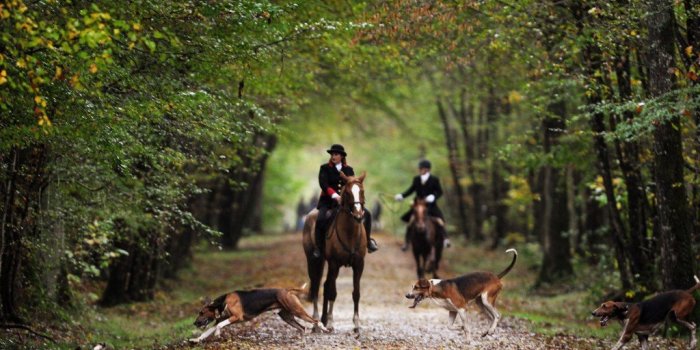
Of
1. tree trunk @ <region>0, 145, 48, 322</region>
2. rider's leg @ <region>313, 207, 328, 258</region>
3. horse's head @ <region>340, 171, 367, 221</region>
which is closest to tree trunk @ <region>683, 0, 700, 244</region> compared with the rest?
horse's head @ <region>340, 171, 367, 221</region>

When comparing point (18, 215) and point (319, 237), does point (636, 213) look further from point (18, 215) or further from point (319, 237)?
point (18, 215)

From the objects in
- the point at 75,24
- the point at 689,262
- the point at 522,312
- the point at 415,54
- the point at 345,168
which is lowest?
the point at 522,312

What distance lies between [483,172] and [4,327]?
107 ft

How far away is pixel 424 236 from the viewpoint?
21.4 metres

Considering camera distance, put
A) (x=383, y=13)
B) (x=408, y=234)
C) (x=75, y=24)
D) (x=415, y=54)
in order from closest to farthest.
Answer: (x=75, y=24)
(x=383, y=13)
(x=415, y=54)
(x=408, y=234)

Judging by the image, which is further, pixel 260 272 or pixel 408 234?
pixel 260 272

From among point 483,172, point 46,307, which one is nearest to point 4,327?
point 46,307

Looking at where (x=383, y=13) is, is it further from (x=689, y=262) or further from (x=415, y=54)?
(x=689, y=262)

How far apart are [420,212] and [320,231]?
288 inches

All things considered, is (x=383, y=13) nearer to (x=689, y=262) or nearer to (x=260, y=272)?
(x=689, y=262)

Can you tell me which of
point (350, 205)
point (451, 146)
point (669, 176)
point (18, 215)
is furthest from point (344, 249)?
point (451, 146)

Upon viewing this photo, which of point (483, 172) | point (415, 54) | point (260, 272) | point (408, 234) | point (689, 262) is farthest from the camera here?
point (483, 172)

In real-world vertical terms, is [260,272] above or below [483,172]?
below

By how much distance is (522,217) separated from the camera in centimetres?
4331
